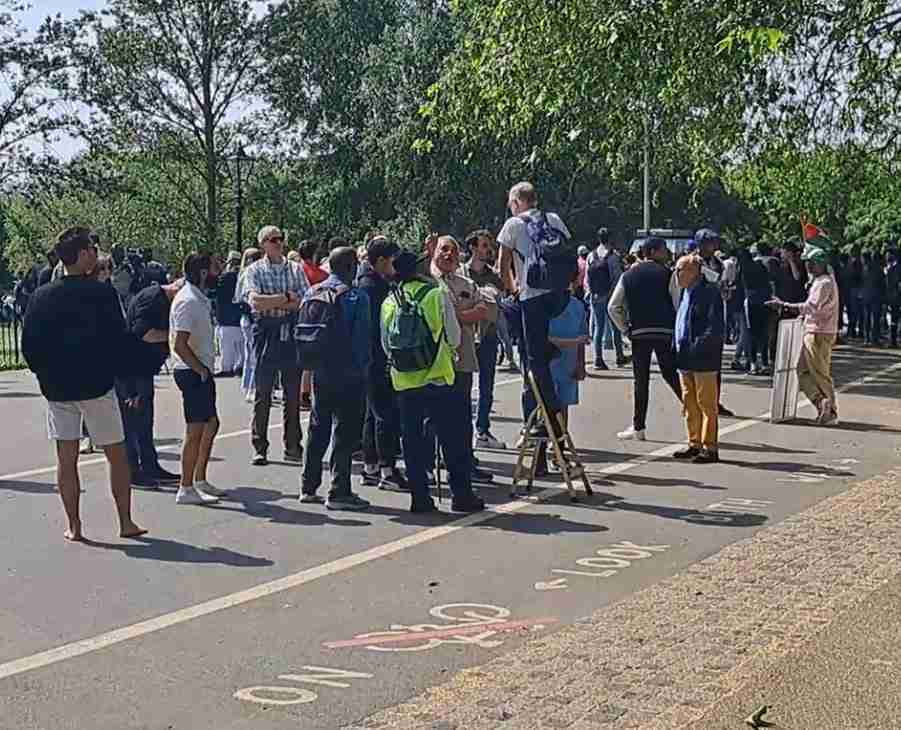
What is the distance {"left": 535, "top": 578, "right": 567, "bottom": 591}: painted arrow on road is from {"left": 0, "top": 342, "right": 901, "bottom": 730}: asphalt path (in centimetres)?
2

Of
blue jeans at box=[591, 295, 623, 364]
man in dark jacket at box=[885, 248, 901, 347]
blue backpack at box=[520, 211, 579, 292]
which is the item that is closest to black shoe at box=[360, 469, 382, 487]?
blue backpack at box=[520, 211, 579, 292]

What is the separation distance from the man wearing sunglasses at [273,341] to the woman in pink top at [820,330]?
17.1 ft

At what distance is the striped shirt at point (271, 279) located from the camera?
39.9 feet

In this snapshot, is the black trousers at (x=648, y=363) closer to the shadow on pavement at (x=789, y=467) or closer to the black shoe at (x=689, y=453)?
the black shoe at (x=689, y=453)

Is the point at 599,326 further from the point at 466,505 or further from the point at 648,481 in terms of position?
the point at 466,505

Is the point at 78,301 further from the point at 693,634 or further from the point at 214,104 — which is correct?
the point at 214,104

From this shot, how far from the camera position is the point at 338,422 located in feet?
31.8

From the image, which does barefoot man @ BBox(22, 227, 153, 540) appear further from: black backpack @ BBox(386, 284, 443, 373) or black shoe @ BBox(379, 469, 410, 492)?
black shoe @ BBox(379, 469, 410, 492)

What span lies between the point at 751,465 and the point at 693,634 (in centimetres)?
529

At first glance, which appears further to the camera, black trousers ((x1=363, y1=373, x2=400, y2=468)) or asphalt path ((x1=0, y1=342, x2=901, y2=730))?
black trousers ((x1=363, y1=373, x2=400, y2=468))

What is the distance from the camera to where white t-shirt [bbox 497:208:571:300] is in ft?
33.2

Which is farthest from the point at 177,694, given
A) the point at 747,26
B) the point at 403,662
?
the point at 747,26

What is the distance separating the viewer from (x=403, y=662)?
6.27 m

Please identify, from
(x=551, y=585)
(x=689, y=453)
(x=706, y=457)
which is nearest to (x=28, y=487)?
(x=551, y=585)
